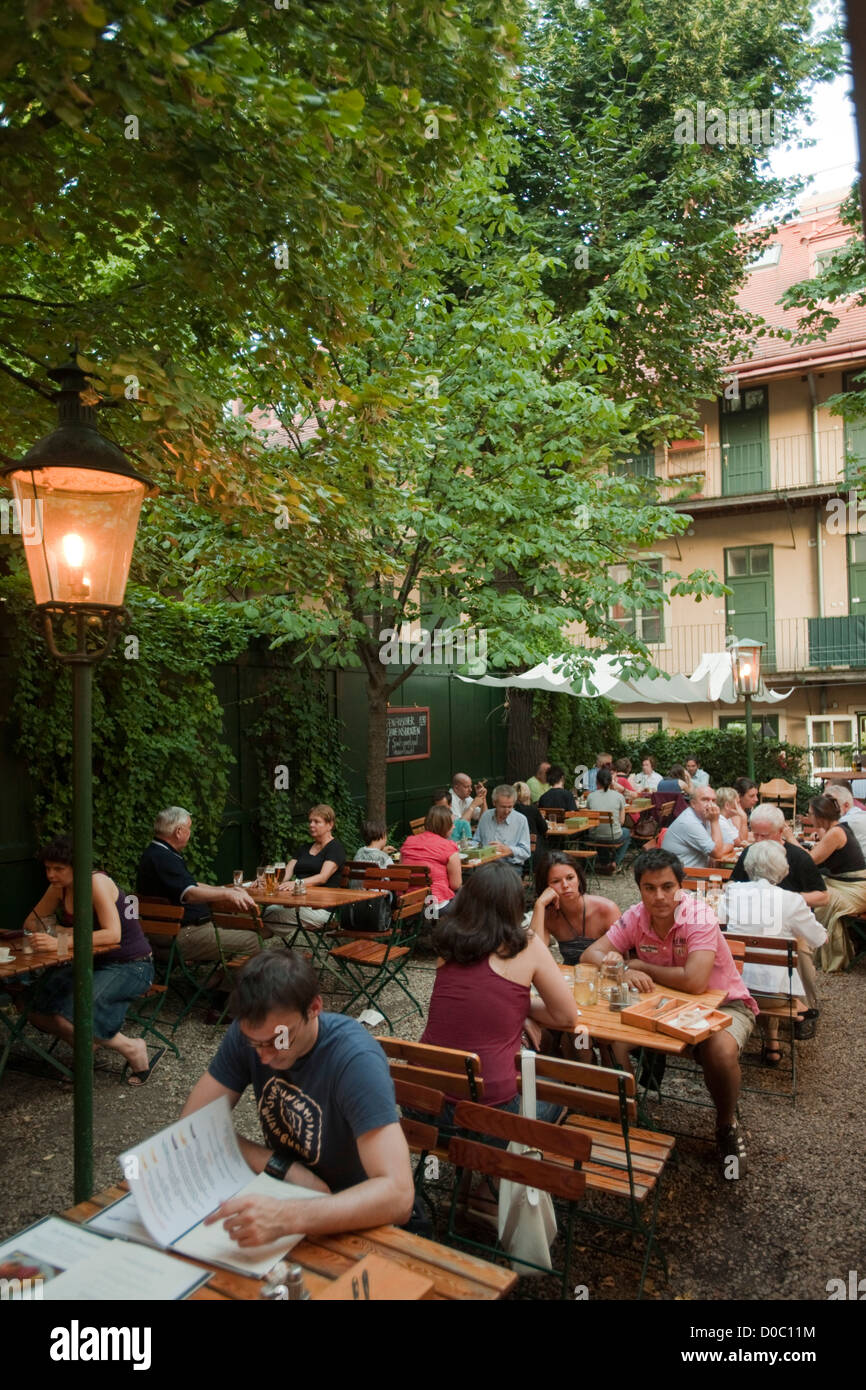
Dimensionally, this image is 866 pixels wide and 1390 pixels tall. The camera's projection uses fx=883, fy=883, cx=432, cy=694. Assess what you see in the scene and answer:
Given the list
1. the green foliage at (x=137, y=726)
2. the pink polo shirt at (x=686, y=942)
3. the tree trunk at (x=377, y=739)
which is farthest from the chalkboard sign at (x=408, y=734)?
the pink polo shirt at (x=686, y=942)

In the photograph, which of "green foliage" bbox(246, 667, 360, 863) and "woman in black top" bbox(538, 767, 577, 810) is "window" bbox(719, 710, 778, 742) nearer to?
"woman in black top" bbox(538, 767, 577, 810)

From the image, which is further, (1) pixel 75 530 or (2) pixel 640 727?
(2) pixel 640 727

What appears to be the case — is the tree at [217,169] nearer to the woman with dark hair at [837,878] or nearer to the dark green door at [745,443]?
the woman with dark hair at [837,878]

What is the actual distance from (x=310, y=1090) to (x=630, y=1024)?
6.37 ft

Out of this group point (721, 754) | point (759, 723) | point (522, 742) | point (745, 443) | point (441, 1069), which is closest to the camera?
point (441, 1069)

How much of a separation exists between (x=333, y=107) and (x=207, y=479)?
2.13 meters

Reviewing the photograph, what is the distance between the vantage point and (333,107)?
3699 millimetres

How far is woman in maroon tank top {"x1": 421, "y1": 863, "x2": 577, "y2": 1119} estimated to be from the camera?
3.45m

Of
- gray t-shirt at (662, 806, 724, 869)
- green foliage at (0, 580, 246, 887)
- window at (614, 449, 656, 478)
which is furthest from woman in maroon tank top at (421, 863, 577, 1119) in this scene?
window at (614, 449, 656, 478)

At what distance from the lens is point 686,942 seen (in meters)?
4.43

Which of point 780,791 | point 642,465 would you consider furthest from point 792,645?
point 780,791

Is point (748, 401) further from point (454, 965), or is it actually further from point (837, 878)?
point (454, 965)

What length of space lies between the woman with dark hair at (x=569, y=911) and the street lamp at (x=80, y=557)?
8.53ft
